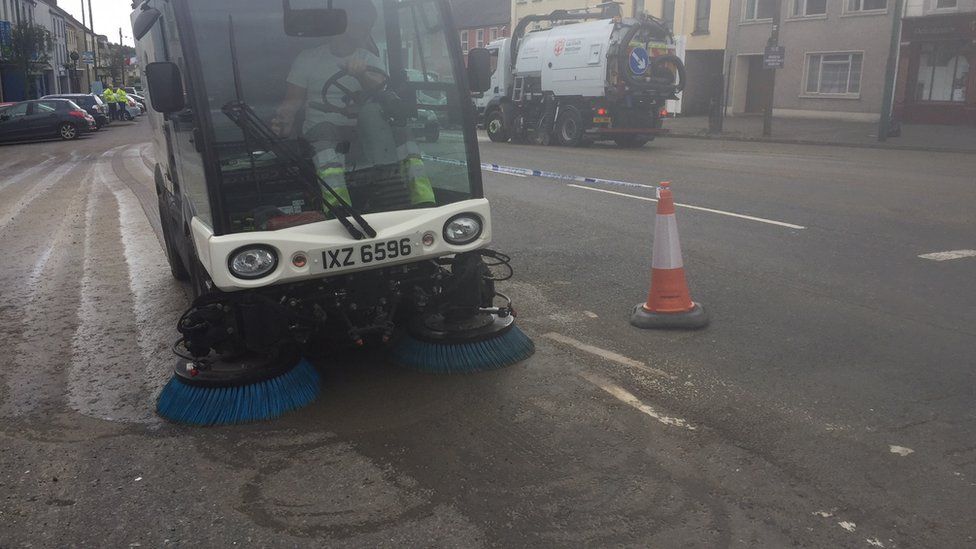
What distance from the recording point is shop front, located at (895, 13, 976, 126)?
27156 millimetres

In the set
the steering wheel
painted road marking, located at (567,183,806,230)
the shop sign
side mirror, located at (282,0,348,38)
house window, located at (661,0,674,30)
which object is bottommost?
painted road marking, located at (567,183,806,230)

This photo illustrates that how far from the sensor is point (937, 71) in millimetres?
28359

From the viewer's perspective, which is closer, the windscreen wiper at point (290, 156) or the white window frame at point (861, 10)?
the windscreen wiper at point (290, 156)

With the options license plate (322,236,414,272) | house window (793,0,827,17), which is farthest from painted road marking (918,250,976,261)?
house window (793,0,827,17)

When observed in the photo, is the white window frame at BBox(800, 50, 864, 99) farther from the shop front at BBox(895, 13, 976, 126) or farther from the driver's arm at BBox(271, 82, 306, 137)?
the driver's arm at BBox(271, 82, 306, 137)

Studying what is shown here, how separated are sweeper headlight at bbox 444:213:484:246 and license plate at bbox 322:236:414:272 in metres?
0.26

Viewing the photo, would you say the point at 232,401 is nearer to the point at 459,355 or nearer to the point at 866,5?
the point at 459,355

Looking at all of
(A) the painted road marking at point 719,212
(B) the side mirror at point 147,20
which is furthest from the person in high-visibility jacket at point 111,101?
(B) the side mirror at point 147,20

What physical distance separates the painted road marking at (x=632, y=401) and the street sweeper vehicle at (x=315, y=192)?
1.84ft

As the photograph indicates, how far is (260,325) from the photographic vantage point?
4.41m

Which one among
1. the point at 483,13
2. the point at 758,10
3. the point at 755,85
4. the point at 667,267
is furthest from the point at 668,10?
the point at 667,267

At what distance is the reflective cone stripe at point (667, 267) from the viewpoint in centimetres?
598

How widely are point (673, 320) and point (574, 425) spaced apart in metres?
1.88

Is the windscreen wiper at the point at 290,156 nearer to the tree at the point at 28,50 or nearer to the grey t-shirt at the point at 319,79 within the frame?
the grey t-shirt at the point at 319,79
